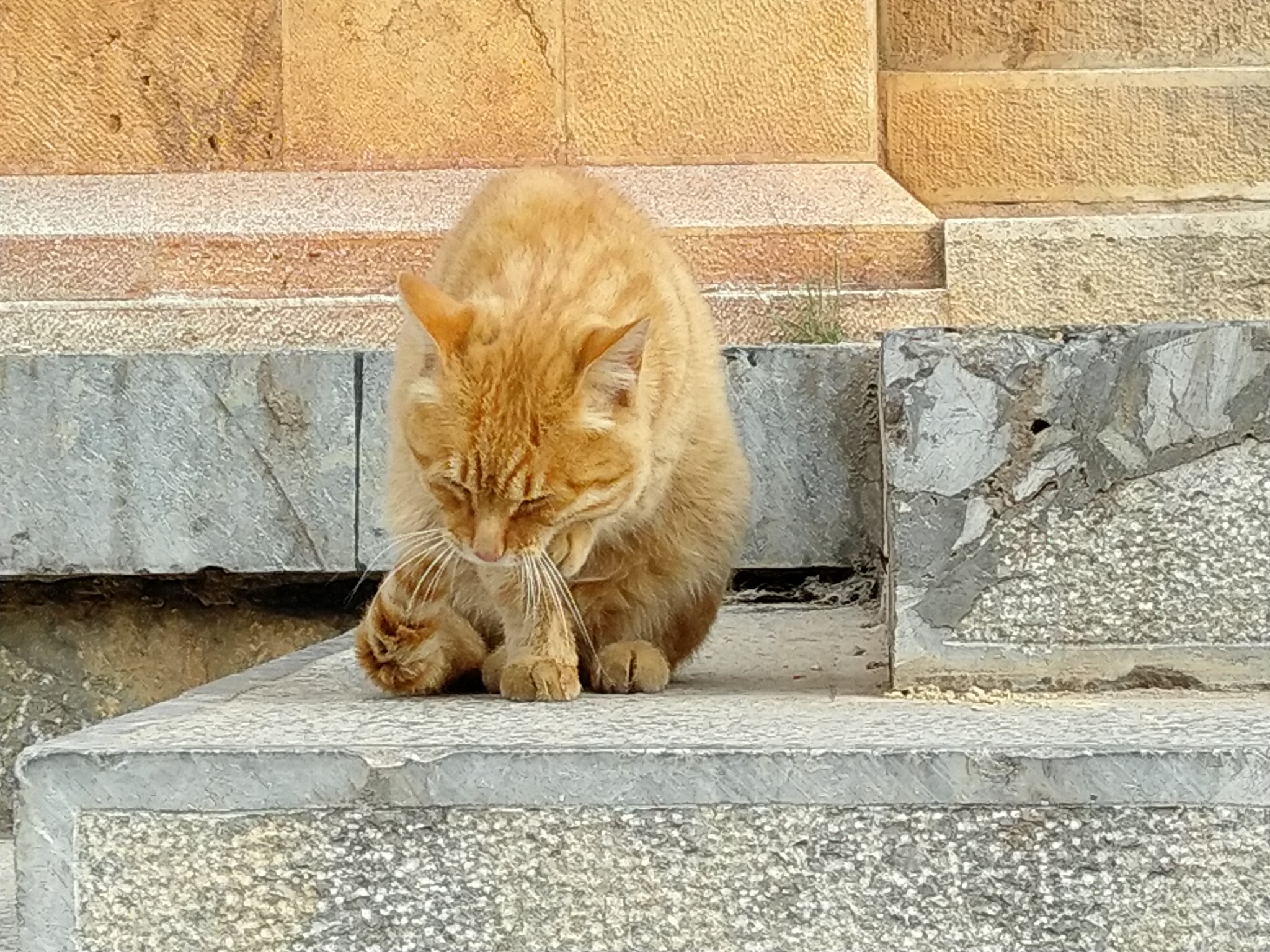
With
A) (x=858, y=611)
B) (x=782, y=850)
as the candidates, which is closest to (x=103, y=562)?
(x=858, y=611)

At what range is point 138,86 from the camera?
424cm

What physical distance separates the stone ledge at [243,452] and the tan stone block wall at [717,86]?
3.19 ft

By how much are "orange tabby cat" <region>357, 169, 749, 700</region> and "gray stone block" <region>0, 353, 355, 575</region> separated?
1.87 ft

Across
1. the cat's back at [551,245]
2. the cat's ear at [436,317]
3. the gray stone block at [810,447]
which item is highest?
the cat's back at [551,245]

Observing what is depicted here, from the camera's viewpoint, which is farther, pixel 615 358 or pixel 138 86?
pixel 138 86

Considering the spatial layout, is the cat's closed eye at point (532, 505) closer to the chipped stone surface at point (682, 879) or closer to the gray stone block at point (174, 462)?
the chipped stone surface at point (682, 879)

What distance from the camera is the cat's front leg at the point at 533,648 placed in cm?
246

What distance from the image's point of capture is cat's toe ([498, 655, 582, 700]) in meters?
2.45

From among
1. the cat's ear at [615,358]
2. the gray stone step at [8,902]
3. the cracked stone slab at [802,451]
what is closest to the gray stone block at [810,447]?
the cracked stone slab at [802,451]

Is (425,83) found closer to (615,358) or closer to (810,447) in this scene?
(810,447)

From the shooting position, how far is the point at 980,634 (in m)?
2.34

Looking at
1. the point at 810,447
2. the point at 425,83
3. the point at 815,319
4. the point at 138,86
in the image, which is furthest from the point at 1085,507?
the point at 138,86

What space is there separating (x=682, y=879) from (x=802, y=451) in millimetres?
1697

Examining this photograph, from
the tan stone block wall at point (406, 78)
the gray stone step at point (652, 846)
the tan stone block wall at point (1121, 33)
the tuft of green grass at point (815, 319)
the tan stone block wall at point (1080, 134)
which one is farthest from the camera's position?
the tan stone block wall at point (1121, 33)
